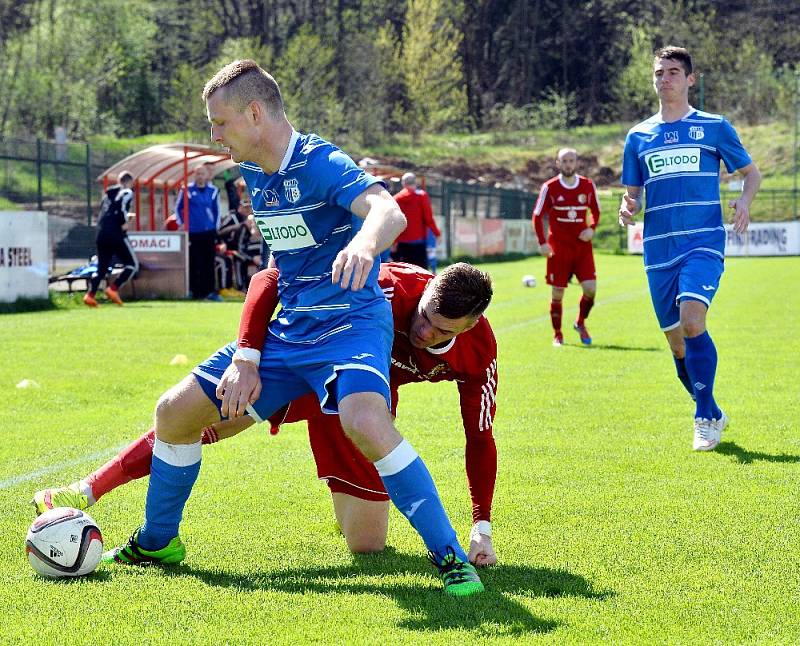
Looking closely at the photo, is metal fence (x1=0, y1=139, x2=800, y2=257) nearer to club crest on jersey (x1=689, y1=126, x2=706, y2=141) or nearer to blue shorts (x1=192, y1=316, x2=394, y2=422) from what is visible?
club crest on jersey (x1=689, y1=126, x2=706, y2=141)

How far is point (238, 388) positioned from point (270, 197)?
727 millimetres

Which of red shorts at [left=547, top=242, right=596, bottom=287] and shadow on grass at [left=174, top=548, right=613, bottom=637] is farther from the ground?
red shorts at [left=547, top=242, right=596, bottom=287]

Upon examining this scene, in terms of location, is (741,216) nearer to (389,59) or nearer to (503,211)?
(503,211)

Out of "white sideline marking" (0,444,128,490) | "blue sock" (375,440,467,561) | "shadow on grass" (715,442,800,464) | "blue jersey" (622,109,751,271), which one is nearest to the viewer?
"blue sock" (375,440,467,561)

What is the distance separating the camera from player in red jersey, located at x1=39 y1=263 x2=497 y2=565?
391 centimetres

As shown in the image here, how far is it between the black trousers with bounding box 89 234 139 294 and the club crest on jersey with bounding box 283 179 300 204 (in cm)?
1397

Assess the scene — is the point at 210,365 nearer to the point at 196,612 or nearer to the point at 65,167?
the point at 196,612

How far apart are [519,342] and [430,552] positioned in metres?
8.75

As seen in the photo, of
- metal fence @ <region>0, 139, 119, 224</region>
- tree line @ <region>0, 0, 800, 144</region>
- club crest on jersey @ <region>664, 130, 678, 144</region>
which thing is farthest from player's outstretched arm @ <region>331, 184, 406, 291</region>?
tree line @ <region>0, 0, 800, 144</region>

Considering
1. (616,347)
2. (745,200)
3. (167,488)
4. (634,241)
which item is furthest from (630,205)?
(634,241)

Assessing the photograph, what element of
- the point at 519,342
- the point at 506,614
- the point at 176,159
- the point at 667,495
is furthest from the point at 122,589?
the point at 176,159

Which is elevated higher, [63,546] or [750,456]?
[63,546]

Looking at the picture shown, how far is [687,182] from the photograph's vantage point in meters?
7.00

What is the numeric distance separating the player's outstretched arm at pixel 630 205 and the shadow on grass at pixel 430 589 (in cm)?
340
